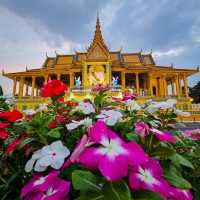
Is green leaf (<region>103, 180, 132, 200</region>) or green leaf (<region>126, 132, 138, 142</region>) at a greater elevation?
green leaf (<region>126, 132, 138, 142</region>)

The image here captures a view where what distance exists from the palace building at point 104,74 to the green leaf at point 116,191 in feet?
64.8

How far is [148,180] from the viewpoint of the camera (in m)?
0.57

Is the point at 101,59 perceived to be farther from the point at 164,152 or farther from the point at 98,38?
the point at 164,152

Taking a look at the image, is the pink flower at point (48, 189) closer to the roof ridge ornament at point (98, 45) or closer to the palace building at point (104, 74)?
the palace building at point (104, 74)

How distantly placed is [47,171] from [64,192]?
0.21m

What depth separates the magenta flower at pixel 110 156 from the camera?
52 centimetres

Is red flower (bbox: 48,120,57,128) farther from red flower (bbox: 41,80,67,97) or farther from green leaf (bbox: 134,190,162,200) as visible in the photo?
green leaf (bbox: 134,190,162,200)

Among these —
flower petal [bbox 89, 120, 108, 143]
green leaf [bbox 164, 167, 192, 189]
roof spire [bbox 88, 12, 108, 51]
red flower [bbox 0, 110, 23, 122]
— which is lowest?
green leaf [bbox 164, 167, 192, 189]

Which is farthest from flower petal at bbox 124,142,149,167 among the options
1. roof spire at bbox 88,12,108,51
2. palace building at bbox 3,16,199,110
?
roof spire at bbox 88,12,108,51

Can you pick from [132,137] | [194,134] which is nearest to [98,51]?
[194,134]

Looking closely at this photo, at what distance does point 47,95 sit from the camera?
3.87 ft

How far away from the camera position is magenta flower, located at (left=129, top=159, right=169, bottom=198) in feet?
1.82

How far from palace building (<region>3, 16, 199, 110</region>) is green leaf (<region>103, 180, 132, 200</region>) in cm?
1975

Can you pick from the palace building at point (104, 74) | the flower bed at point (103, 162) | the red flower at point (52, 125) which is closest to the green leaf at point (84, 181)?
the flower bed at point (103, 162)
